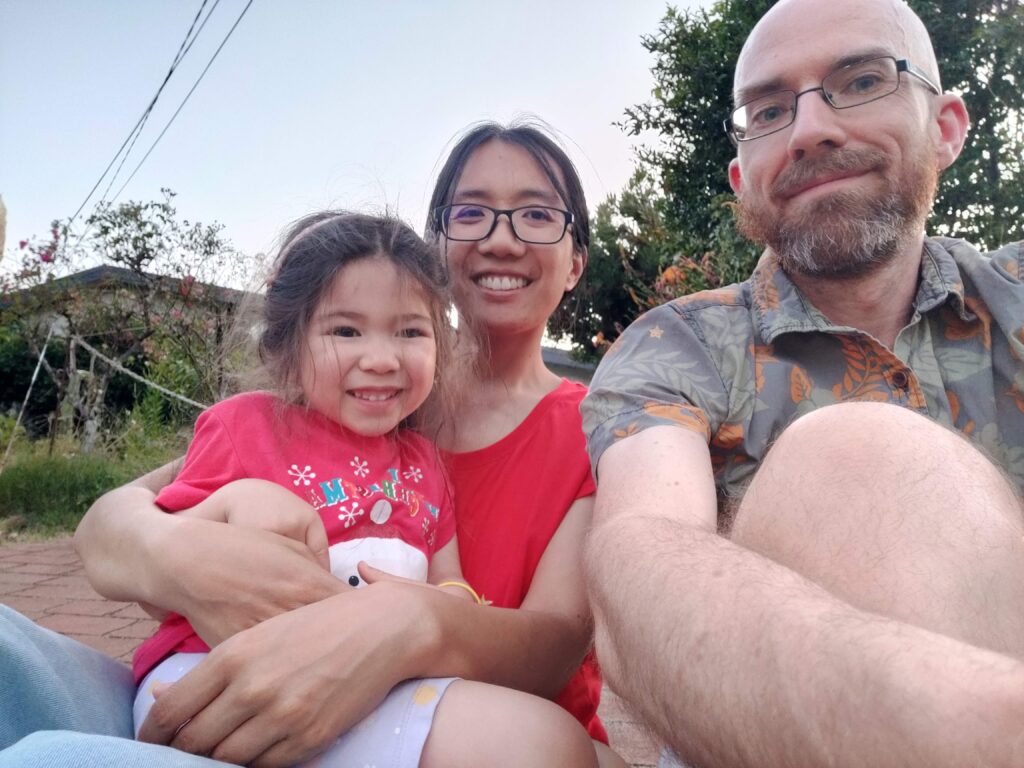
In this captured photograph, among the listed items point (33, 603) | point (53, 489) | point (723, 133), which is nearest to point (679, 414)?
point (33, 603)

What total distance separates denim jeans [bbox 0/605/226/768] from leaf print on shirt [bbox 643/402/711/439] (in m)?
0.85

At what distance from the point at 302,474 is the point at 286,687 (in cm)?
47

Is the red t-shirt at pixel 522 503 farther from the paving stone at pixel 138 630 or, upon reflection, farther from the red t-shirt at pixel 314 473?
the paving stone at pixel 138 630

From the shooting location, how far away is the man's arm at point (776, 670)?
592 mm

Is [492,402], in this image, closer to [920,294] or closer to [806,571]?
[920,294]

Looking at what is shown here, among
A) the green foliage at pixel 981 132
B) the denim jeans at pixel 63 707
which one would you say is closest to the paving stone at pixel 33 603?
the denim jeans at pixel 63 707

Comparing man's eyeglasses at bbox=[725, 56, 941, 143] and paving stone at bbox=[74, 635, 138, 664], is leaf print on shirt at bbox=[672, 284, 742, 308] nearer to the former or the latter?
man's eyeglasses at bbox=[725, 56, 941, 143]

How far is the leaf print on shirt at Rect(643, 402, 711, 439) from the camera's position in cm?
135

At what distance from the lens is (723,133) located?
629 centimetres

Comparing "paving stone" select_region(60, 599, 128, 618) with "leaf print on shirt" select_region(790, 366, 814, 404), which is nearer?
"leaf print on shirt" select_region(790, 366, 814, 404)

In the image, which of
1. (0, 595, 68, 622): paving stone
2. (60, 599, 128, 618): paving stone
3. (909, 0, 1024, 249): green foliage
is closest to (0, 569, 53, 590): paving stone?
(0, 595, 68, 622): paving stone

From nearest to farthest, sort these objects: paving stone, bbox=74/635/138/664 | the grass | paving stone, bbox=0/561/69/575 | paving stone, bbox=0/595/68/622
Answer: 1. paving stone, bbox=74/635/138/664
2. paving stone, bbox=0/595/68/622
3. paving stone, bbox=0/561/69/575
4. the grass

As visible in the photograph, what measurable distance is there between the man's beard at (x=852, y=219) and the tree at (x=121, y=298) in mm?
6382

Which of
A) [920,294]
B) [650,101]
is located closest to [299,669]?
[920,294]
